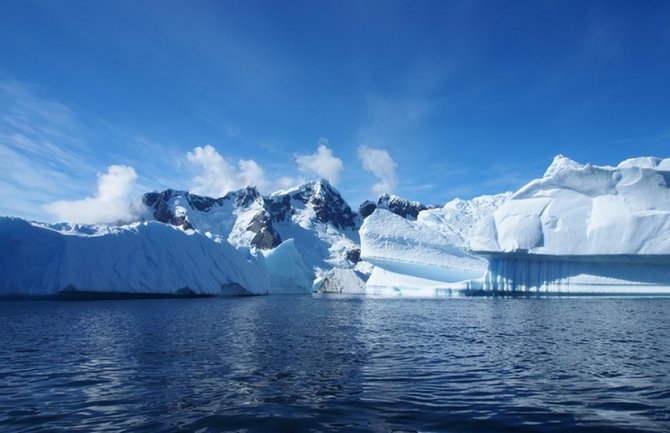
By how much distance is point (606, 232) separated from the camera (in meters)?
34.1

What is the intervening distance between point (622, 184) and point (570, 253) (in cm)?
636

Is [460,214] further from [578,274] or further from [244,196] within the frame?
[244,196]

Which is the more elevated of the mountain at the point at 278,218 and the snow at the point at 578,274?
the mountain at the point at 278,218

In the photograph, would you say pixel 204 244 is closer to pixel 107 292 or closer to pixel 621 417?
pixel 107 292

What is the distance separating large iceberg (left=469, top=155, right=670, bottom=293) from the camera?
3344 centimetres

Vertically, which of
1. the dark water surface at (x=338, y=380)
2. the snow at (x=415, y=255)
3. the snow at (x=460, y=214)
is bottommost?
the dark water surface at (x=338, y=380)

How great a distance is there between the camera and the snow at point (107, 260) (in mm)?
30484

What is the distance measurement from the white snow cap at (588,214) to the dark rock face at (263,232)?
94497mm

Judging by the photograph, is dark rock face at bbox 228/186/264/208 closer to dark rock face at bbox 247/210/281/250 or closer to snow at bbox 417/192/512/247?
dark rock face at bbox 247/210/281/250

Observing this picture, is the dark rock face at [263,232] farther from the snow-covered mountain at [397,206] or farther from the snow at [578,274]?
the snow at [578,274]

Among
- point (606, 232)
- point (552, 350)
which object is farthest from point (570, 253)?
point (552, 350)

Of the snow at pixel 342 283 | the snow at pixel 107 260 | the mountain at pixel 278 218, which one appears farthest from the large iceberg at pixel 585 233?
the mountain at pixel 278 218

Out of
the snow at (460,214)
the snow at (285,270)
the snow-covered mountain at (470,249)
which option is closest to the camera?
the snow-covered mountain at (470,249)

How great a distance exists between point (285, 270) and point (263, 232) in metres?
58.4
